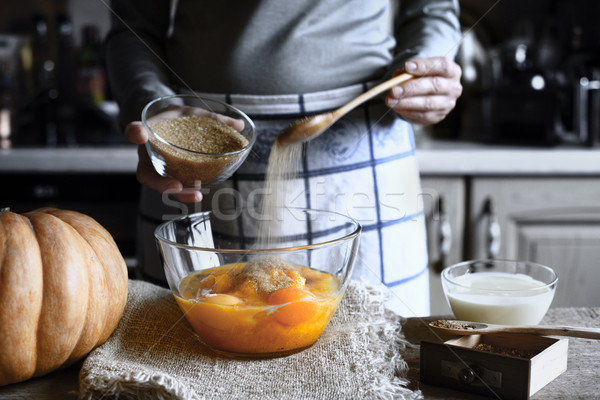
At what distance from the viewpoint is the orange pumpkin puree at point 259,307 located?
0.60 m

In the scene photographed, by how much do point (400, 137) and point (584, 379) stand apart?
58cm

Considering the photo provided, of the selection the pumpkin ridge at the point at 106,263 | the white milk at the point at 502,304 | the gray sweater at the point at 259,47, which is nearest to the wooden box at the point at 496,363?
the white milk at the point at 502,304

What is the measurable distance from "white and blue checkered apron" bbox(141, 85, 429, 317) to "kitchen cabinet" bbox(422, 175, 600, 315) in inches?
21.5

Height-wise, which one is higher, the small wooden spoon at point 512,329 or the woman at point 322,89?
the woman at point 322,89

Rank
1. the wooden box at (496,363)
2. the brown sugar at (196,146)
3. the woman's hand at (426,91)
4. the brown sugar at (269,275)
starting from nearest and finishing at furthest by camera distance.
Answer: the wooden box at (496,363), the brown sugar at (269,275), the brown sugar at (196,146), the woman's hand at (426,91)

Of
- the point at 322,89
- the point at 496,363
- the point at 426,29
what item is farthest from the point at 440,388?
the point at 426,29

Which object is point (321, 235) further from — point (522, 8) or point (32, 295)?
point (522, 8)

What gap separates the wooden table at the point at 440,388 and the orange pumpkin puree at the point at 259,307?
112 mm

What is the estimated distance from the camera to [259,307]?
598 mm

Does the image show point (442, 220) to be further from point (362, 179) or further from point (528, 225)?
point (362, 179)

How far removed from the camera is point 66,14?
6.59 feet

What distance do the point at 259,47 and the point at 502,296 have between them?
1.88ft

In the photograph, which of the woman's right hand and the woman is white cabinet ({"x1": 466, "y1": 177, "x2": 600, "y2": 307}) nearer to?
the woman

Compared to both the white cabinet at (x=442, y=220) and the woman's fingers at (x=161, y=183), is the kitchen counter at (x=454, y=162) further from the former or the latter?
the woman's fingers at (x=161, y=183)
